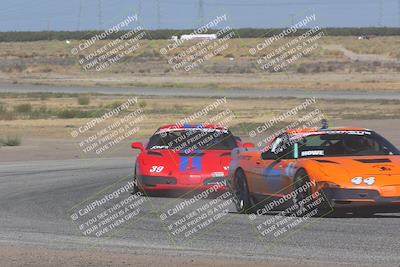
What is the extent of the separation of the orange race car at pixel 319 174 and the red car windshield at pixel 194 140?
2.54 m

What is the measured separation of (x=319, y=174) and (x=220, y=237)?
1.77 metres

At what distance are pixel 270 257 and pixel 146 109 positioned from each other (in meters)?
35.1

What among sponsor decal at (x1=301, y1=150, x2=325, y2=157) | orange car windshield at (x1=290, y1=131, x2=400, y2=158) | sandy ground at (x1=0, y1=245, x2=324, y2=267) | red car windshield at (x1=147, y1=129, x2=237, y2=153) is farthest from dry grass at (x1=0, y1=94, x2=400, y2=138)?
sandy ground at (x1=0, y1=245, x2=324, y2=267)

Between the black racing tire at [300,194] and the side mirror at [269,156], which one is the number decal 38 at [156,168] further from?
the black racing tire at [300,194]

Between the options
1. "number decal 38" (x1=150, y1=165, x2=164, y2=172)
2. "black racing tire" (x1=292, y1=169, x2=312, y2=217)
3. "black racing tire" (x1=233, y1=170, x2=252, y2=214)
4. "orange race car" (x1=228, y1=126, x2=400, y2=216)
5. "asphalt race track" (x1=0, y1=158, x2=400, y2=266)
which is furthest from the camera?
"number decal 38" (x1=150, y1=165, x2=164, y2=172)

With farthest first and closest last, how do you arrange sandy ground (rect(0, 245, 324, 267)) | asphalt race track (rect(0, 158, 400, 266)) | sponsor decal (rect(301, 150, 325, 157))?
sponsor decal (rect(301, 150, 325, 157)) → asphalt race track (rect(0, 158, 400, 266)) → sandy ground (rect(0, 245, 324, 267))

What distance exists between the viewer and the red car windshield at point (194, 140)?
17578mm

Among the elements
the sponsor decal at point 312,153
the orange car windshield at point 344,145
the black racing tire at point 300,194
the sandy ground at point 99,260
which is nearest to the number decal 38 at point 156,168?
the orange car windshield at point 344,145

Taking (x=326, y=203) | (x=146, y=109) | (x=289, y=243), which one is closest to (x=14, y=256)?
(x=289, y=243)

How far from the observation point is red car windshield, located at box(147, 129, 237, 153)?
1758 cm

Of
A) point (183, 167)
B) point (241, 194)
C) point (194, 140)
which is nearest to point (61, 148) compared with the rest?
point (194, 140)

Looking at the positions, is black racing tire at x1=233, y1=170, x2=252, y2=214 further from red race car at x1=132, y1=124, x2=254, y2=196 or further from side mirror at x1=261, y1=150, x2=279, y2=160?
red race car at x1=132, y1=124, x2=254, y2=196

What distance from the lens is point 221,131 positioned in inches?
712

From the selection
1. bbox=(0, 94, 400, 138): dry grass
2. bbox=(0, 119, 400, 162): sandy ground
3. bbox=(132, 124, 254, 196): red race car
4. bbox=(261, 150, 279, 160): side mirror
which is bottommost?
bbox=(0, 94, 400, 138): dry grass
